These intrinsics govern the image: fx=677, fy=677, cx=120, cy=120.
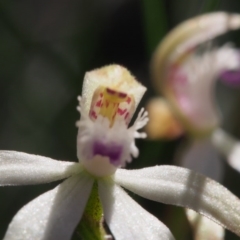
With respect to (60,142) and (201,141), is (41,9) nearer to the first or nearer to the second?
(60,142)

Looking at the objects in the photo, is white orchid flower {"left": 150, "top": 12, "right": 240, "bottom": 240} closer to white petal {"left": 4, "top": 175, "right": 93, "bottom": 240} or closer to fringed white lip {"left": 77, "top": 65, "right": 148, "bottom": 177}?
fringed white lip {"left": 77, "top": 65, "right": 148, "bottom": 177}

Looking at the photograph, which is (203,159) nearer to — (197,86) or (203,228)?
(197,86)

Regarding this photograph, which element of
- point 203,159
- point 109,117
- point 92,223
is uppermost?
point 203,159

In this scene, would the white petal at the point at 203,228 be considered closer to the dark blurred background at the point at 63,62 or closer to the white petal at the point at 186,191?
the white petal at the point at 186,191

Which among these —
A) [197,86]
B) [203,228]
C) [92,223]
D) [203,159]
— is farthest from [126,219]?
[197,86]

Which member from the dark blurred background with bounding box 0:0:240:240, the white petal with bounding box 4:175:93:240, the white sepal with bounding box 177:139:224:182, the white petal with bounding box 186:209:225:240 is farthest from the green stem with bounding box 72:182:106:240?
the dark blurred background with bounding box 0:0:240:240
